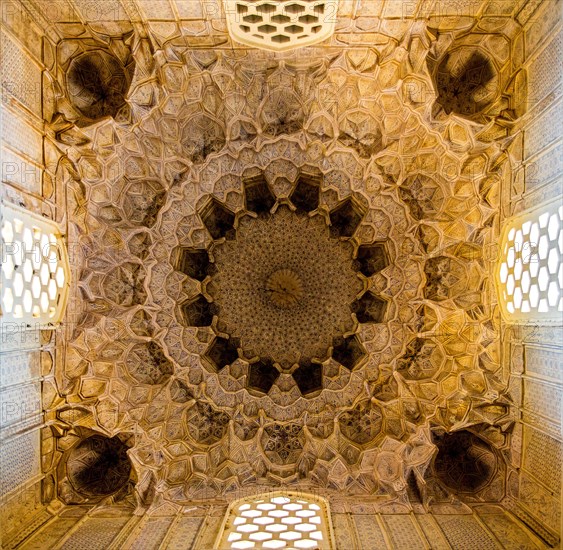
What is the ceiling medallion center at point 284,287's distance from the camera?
1312cm

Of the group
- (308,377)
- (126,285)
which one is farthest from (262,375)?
(126,285)

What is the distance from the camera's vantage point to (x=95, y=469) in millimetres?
11305

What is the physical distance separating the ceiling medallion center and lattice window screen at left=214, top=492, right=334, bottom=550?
14.9ft

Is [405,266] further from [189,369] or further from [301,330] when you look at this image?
[189,369]

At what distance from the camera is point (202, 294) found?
12898mm

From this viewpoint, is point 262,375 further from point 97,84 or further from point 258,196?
point 97,84

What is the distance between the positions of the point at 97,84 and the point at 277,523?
9459mm

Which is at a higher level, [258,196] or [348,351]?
[258,196]

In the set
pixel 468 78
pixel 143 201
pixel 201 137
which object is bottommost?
pixel 143 201

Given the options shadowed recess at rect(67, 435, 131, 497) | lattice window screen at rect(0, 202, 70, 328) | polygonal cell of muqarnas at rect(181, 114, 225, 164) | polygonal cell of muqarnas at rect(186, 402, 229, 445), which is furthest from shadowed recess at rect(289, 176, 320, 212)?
shadowed recess at rect(67, 435, 131, 497)

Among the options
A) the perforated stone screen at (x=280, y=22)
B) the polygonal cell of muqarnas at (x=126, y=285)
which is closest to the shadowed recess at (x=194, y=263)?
the polygonal cell of muqarnas at (x=126, y=285)

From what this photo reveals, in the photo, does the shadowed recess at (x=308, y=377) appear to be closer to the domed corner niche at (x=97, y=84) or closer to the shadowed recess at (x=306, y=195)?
the shadowed recess at (x=306, y=195)

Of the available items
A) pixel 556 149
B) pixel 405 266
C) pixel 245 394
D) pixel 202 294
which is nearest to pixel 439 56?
pixel 556 149

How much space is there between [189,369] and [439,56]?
28.9 feet
